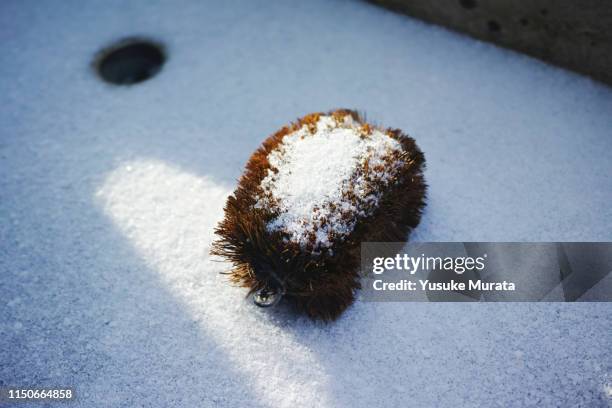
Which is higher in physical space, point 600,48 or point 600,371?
point 600,48

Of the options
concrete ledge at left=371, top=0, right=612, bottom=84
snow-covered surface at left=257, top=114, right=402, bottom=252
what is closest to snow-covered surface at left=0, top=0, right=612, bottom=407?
concrete ledge at left=371, top=0, right=612, bottom=84

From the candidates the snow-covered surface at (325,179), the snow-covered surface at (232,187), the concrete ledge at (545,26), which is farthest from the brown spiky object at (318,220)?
the concrete ledge at (545,26)

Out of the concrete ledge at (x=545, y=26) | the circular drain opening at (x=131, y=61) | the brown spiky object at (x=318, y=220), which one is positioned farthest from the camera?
the circular drain opening at (x=131, y=61)

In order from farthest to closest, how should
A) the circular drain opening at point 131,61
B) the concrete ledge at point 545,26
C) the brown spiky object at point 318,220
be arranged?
the circular drain opening at point 131,61 → the concrete ledge at point 545,26 → the brown spiky object at point 318,220

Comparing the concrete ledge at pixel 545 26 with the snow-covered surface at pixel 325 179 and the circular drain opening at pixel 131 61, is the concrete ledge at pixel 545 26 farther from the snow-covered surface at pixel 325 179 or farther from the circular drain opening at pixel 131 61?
the circular drain opening at pixel 131 61

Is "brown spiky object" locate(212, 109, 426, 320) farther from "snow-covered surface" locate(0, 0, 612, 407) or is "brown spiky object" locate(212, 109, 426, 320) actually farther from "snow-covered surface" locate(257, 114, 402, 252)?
"snow-covered surface" locate(0, 0, 612, 407)

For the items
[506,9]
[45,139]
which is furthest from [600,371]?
[45,139]

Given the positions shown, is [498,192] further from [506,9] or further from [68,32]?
[68,32]
